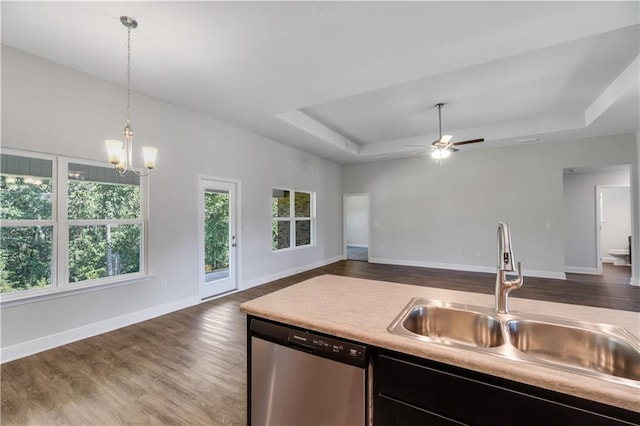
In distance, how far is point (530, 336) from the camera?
1299 mm

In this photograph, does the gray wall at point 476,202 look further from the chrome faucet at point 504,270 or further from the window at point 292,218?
the chrome faucet at point 504,270

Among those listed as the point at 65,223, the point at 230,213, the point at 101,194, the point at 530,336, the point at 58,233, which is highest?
the point at 101,194

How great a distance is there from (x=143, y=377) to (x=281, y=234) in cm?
398

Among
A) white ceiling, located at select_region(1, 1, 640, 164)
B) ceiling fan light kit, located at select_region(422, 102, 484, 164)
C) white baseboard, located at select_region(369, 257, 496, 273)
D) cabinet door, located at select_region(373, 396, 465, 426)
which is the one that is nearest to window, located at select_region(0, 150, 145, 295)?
white ceiling, located at select_region(1, 1, 640, 164)

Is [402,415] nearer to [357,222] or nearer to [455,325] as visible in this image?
[455,325]

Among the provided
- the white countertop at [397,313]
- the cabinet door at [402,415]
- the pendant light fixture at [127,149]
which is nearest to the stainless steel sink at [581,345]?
the white countertop at [397,313]

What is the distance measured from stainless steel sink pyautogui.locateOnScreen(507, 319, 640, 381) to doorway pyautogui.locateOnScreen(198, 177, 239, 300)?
166 inches

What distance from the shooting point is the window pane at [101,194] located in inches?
122

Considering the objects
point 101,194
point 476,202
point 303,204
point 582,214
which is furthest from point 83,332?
point 582,214

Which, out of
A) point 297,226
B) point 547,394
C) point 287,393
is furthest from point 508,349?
point 297,226

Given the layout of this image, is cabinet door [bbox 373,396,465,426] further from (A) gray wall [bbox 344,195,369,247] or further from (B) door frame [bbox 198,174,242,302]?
(A) gray wall [bbox 344,195,369,247]

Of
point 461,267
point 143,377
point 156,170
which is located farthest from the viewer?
point 461,267

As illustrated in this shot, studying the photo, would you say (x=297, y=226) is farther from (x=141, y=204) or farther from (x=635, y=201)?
(x=635, y=201)

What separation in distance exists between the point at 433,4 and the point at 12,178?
4140 millimetres
